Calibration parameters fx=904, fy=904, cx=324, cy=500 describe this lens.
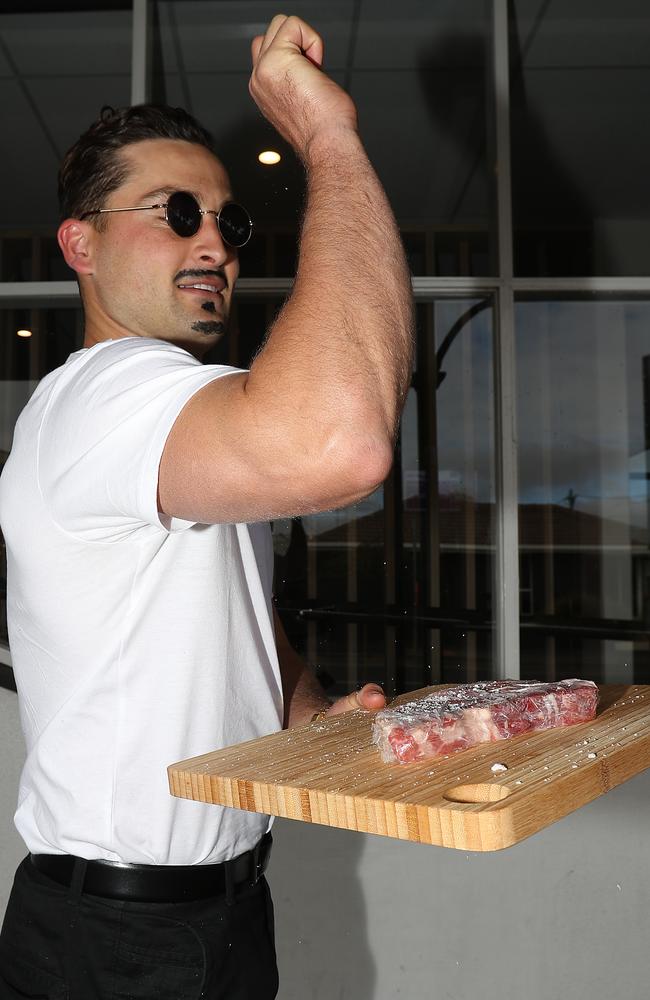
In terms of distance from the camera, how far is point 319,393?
2.61ft

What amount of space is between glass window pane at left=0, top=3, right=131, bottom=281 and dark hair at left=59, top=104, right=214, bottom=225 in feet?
7.10

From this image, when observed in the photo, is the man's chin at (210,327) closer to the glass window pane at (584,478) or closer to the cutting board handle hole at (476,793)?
the cutting board handle hole at (476,793)

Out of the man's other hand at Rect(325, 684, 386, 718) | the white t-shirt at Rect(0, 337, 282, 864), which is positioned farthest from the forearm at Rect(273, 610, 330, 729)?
the white t-shirt at Rect(0, 337, 282, 864)

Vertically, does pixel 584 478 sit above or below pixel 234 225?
below

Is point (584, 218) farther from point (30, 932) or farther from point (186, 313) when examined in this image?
point (30, 932)

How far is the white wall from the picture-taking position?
2699mm

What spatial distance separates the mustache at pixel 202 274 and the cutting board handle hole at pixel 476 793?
0.86 m

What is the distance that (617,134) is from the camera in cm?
374

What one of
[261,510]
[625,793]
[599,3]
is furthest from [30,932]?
[599,3]

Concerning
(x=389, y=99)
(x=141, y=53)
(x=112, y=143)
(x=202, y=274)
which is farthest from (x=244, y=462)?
(x=389, y=99)

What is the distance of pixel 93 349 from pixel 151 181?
49 centimetres

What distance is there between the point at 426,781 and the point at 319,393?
508 mm

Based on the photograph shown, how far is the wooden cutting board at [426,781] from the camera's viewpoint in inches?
36.9

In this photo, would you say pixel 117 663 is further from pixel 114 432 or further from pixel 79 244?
pixel 79 244
